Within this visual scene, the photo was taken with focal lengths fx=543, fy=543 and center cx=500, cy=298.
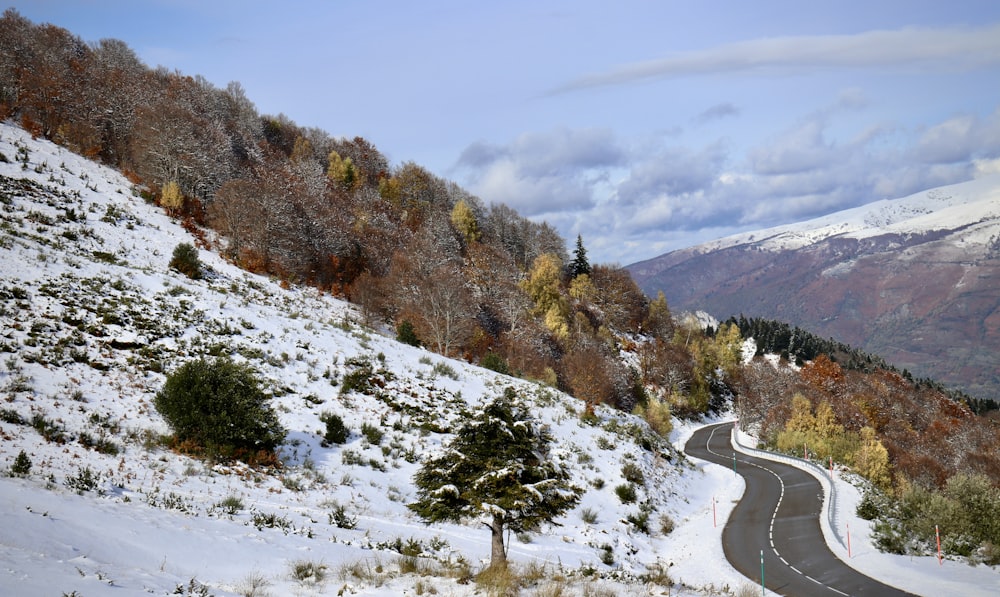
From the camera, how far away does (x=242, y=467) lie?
1734cm

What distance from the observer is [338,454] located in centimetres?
2053

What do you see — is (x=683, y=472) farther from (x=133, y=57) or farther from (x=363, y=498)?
(x=133, y=57)

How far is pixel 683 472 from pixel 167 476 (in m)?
30.8

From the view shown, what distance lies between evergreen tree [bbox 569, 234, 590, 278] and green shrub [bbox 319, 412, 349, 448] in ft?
313

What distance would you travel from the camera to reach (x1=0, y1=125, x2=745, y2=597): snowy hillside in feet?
33.3

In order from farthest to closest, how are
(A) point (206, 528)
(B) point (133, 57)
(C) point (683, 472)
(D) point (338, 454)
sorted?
(B) point (133, 57) → (C) point (683, 472) → (D) point (338, 454) → (A) point (206, 528)

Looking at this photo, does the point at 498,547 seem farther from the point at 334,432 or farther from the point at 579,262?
the point at 579,262

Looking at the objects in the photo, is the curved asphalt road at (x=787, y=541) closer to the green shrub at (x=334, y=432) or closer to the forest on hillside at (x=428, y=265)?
the forest on hillside at (x=428, y=265)

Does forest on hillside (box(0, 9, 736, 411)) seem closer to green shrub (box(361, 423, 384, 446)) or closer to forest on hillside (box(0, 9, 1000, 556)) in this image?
forest on hillside (box(0, 9, 1000, 556))

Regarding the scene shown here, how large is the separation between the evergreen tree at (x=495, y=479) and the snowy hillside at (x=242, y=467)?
54.3 inches

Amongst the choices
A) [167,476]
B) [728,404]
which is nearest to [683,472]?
[167,476]

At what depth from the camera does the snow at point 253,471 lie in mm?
10141

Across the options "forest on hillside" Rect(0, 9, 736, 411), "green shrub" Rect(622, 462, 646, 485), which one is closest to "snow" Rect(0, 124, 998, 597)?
"green shrub" Rect(622, 462, 646, 485)

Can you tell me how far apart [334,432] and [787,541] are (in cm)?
2214
